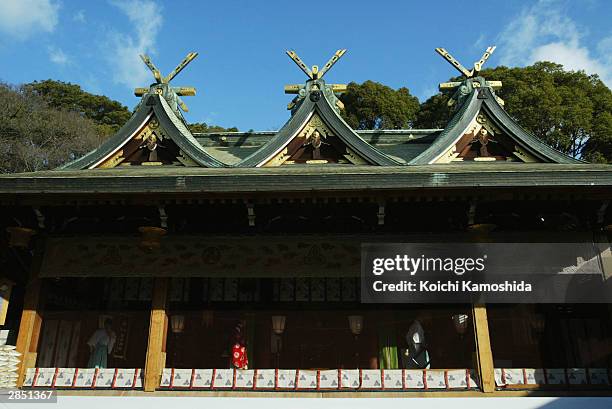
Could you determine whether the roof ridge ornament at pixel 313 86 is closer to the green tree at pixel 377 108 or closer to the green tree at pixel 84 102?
the green tree at pixel 377 108

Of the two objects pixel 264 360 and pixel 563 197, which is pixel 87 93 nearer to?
pixel 264 360

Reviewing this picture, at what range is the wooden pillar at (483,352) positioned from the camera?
7.77 metres

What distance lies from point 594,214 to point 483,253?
1981mm

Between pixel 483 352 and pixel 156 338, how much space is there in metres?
5.43

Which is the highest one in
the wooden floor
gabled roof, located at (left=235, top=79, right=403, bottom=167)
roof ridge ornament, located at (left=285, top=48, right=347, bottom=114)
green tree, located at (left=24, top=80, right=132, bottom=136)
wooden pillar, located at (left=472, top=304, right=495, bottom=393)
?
green tree, located at (left=24, top=80, right=132, bottom=136)

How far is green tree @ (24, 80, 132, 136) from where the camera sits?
46372 mm

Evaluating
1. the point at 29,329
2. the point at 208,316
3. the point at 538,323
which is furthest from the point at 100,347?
the point at 538,323

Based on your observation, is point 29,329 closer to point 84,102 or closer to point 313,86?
point 313,86

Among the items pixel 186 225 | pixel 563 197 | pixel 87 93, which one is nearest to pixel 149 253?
pixel 186 225

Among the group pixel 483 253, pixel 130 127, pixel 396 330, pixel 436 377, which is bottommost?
pixel 436 377

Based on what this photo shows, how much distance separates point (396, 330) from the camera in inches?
404

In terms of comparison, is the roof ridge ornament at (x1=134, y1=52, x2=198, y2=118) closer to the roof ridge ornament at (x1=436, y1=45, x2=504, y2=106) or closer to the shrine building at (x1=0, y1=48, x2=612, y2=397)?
the shrine building at (x1=0, y1=48, x2=612, y2=397)

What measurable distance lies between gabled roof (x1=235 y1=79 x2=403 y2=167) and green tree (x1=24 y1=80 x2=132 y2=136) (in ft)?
126

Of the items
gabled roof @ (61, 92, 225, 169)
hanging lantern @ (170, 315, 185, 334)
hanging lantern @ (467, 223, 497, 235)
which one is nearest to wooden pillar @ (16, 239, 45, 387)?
hanging lantern @ (170, 315, 185, 334)
